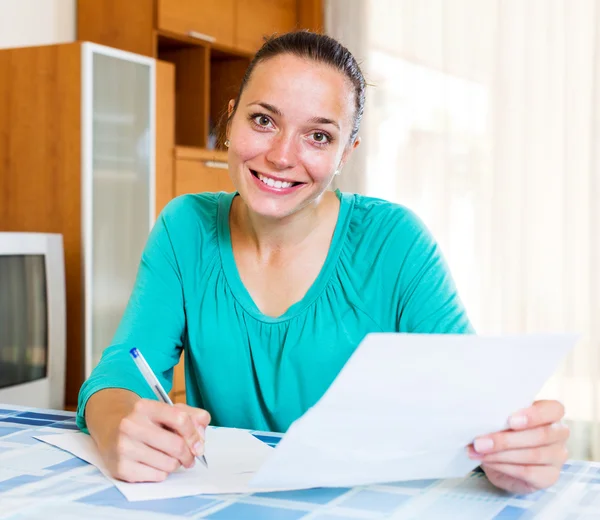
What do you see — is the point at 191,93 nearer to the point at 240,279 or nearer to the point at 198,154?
the point at 198,154

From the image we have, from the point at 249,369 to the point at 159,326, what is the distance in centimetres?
17

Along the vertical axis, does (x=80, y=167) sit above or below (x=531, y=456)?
above

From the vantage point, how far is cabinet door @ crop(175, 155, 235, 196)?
330 cm

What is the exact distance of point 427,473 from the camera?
848mm

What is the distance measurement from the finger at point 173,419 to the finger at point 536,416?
1.10 ft

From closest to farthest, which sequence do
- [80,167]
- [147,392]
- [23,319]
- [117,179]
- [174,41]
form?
[147,392] < [23,319] < [80,167] < [117,179] < [174,41]

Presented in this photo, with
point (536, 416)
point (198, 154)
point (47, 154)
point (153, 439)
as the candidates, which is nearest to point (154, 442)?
point (153, 439)

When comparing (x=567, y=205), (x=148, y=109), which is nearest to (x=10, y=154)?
(x=148, y=109)

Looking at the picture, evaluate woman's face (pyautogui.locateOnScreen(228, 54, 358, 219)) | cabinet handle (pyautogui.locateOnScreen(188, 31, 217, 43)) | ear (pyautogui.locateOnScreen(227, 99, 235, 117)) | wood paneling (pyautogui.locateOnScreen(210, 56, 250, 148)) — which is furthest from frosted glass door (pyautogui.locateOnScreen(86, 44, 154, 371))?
woman's face (pyautogui.locateOnScreen(228, 54, 358, 219))

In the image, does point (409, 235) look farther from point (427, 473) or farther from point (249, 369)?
point (427, 473)

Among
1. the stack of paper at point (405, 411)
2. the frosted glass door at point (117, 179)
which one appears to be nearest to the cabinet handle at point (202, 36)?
the frosted glass door at point (117, 179)

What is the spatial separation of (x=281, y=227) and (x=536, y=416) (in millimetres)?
715

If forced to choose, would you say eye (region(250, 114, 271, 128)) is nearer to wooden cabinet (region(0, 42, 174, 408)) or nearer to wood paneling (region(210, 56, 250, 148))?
wooden cabinet (region(0, 42, 174, 408))

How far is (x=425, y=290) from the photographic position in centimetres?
135
